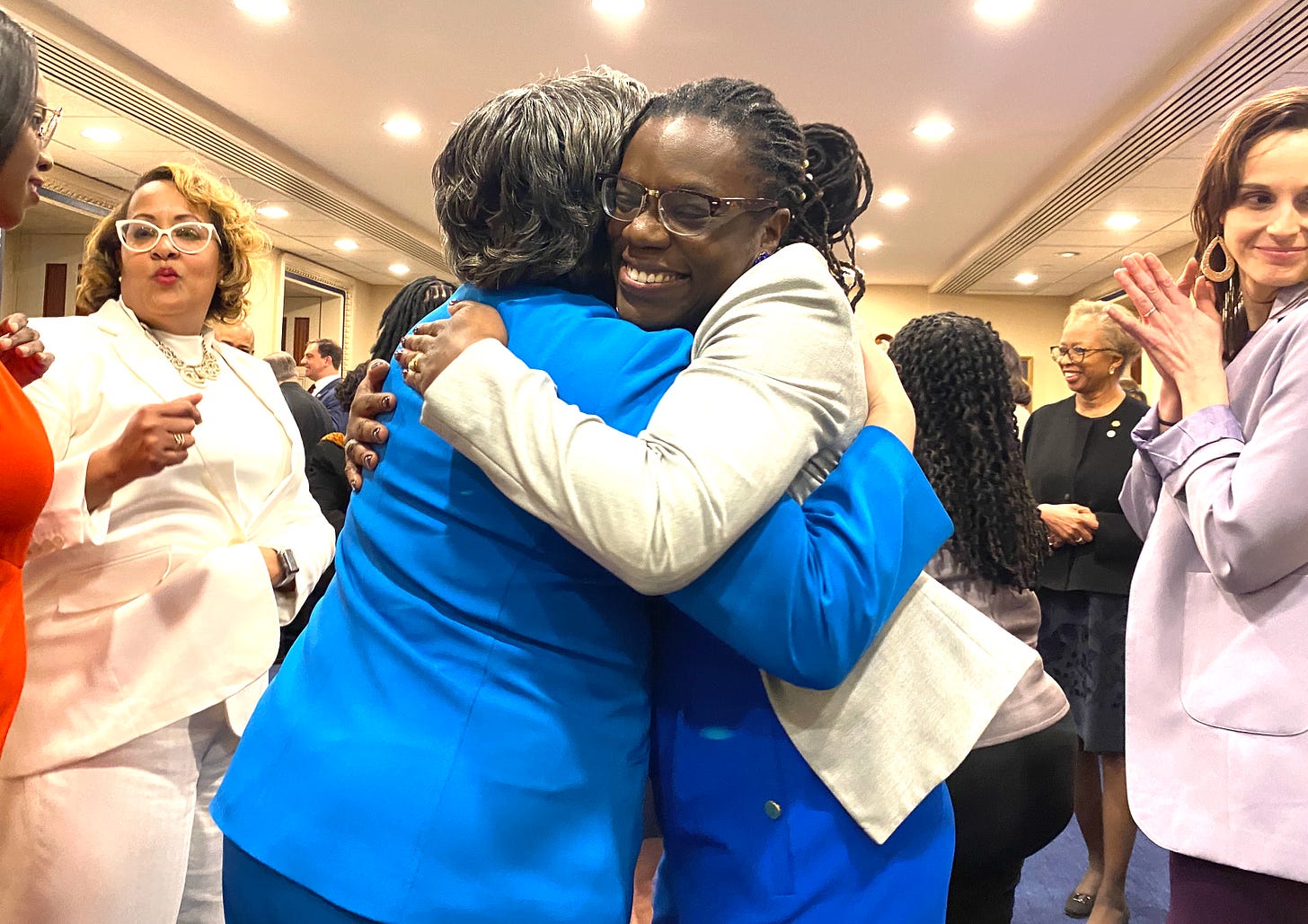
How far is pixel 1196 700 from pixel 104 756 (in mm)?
1705

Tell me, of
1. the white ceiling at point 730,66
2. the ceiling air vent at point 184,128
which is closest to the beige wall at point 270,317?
the ceiling air vent at point 184,128

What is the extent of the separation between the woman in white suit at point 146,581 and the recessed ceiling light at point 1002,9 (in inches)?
173

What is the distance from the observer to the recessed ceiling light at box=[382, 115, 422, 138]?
7159mm

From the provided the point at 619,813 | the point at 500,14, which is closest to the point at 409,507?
the point at 619,813

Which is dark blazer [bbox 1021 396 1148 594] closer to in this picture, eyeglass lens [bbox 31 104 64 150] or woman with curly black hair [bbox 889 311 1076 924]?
woman with curly black hair [bbox 889 311 1076 924]

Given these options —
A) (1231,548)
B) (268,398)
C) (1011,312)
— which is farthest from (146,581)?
(1011,312)

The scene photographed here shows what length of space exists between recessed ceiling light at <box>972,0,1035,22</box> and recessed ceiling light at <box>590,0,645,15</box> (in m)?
1.75

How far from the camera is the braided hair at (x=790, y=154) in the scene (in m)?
1.07

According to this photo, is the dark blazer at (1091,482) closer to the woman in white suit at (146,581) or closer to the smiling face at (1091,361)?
the smiling face at (1091,361)

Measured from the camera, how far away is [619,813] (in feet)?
3.24

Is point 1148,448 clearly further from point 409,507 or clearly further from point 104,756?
point 104,756

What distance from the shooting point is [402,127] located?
7312 mm

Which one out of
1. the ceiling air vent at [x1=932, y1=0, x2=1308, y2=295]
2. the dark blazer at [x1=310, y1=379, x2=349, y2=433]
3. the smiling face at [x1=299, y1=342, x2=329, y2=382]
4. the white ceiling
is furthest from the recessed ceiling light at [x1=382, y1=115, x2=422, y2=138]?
the ceiling air vent at [x1=932, y1=0, x2=1308, y2=295]

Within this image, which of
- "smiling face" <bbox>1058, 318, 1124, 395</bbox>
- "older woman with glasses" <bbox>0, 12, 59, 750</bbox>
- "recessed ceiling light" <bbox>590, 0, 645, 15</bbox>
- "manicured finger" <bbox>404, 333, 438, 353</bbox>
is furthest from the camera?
"recessed ceiling light" <bbox>590, 0, 645, 15</bbox>
